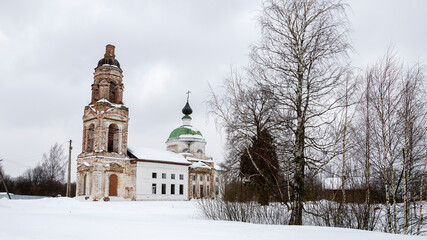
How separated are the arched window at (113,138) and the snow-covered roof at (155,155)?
2.83 metres

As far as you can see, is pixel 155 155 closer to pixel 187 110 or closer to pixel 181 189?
pixel 181 189

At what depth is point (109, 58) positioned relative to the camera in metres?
38.3

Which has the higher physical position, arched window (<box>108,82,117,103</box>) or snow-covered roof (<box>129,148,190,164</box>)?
arched window (<box>108,82,117,103</box>)

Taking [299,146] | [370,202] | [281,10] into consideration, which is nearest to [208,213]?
[299,146]

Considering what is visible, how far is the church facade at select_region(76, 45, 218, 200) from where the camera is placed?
3612cm

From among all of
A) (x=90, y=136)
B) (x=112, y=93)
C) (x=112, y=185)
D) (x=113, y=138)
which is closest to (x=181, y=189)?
(x=112, y=185)

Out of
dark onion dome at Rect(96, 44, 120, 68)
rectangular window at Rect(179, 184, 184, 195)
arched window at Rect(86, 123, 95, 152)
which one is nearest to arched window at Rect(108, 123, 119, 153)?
arched window at Rect(86, 123, 95, 152)

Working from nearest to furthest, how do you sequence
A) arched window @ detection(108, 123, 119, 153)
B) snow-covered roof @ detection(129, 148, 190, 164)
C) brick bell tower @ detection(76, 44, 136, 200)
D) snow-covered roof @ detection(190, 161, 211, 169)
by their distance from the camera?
brick bell tower @ detection(76, 44, 136, 200), arched window @ detection(108, 123, 119, 153), snow-covered roof @ detection(129, 148, 190, 164), snow-covered roof @ detection(190, 161, 211, 169)

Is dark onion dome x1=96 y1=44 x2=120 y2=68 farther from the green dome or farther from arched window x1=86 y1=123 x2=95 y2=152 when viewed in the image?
the green dome

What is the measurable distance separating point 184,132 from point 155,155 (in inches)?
438

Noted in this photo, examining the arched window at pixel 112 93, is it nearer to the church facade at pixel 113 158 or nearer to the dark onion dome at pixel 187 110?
the church facade at pixel 113 158

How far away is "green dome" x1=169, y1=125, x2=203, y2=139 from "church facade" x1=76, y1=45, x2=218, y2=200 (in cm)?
911

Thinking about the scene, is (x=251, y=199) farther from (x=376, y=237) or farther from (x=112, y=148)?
(x=112, y=148)

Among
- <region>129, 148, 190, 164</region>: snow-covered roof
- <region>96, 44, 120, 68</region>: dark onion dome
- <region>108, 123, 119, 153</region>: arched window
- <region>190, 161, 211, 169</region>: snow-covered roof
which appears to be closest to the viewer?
<region>96, 44, 120, 68</region>: dark onion dome
